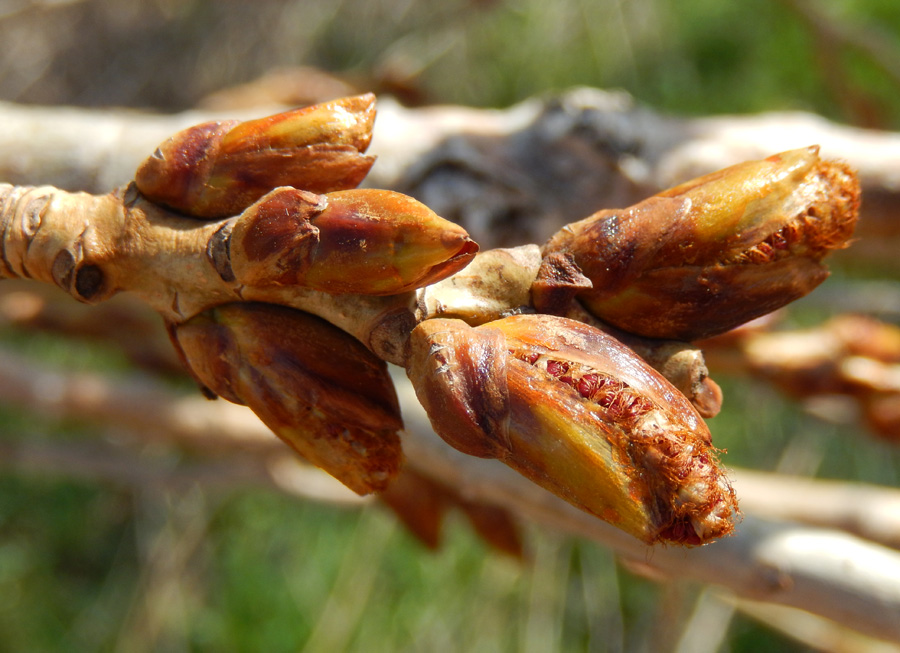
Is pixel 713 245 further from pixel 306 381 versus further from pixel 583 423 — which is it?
pixel 306 381

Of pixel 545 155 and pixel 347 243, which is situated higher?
pixel 347 243

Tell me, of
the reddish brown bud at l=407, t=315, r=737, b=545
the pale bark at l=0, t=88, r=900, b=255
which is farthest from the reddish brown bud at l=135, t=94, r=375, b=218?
the pale bark at l=0, t=88, r=900, b=255

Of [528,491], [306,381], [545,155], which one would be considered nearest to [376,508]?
[528,491]

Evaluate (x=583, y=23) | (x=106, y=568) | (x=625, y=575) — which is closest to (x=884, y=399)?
(x=625, y=575)

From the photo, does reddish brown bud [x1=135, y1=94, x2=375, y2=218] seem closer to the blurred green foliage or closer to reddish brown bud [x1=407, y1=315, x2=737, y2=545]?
reddish brown bud [x1=407, y1=315, x2=737, y2=545]

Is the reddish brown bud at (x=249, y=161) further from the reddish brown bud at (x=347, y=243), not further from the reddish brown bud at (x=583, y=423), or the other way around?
the reddish brown bud at (x=583, y=423)

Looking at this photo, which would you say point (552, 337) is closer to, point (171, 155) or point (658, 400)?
point (658, 400)
